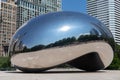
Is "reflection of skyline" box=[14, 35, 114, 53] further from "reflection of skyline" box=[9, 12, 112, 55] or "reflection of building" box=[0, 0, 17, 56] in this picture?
Answer: "reflection of building" box=[0, 0, 17, 56]

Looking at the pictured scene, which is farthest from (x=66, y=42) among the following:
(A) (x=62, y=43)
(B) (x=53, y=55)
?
(B) (x=53, y=55)

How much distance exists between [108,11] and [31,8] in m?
34.3

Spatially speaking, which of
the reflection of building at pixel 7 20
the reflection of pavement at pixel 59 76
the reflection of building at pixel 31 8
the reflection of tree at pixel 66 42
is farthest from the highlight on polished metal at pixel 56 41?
the reflection of building at pixel 31 8

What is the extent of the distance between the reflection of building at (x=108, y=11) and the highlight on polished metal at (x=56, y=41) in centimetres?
12754

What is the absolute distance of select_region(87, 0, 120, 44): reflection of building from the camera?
16048 cm

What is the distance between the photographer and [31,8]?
16488 centimetres

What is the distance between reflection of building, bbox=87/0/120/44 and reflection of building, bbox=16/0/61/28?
57.8 ft

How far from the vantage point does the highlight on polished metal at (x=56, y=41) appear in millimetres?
23969

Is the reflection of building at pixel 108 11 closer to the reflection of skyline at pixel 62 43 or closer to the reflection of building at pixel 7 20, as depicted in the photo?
the reflection of building at pixel 7 20

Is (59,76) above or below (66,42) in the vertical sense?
below

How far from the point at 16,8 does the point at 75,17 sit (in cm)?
13502

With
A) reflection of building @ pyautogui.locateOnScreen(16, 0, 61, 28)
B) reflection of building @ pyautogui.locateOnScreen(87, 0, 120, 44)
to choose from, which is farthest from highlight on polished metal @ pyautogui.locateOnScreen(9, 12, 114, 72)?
reflection of building @ pyautogui.locateOnScreen(16, 0, 61, 28)

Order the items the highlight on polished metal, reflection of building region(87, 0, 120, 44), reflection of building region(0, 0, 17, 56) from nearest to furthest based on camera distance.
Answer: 1. the highlight on polished metal
2. reflection of building region(0, 0, 17, 56)
3. reflection of building region(87, 0, 120, 44)

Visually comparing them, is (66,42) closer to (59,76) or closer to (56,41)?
(56,41)
